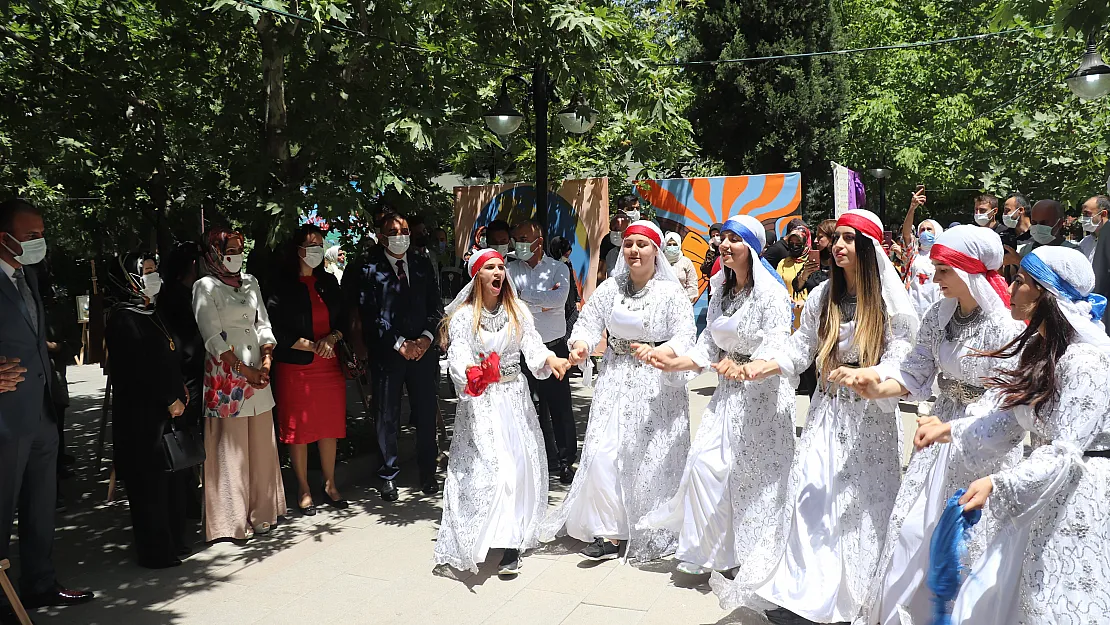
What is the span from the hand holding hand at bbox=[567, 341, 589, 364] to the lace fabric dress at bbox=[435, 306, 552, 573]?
195 millimetres

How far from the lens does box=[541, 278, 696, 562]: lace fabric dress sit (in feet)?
18.8

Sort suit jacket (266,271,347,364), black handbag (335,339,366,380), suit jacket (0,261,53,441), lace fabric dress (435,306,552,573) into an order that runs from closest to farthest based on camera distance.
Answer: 1. suit jacket (0,261,53,441)
2. lace fabric dress (435,306,552,573)
3. suit jacket (266,271,347,364)
4. black handbag (335,339,366,380)

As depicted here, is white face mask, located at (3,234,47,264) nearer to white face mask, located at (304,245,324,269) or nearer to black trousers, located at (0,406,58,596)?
black trousers, located at (0,406,58,596)

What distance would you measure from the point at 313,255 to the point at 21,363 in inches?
89.9

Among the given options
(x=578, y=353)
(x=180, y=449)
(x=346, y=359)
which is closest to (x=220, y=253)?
(x=346, y=359)

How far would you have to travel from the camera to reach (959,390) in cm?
406

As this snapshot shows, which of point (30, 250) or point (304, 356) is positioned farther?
point (304, 356)

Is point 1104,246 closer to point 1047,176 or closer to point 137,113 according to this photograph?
point 137,113

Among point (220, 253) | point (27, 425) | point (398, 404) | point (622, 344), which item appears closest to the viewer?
point (27, 425)

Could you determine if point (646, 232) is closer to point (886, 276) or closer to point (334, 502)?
point (886, 276)

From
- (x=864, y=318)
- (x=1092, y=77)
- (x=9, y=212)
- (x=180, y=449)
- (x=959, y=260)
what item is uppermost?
(x=1092, y=77)

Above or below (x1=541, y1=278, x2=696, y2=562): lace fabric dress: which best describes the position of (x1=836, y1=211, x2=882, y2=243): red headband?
above

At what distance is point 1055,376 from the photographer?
328 cm

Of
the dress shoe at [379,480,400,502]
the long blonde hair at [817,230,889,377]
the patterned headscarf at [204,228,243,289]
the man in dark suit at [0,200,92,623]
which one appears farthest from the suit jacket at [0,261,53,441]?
the long blonde hair at [817,230,889,377]
